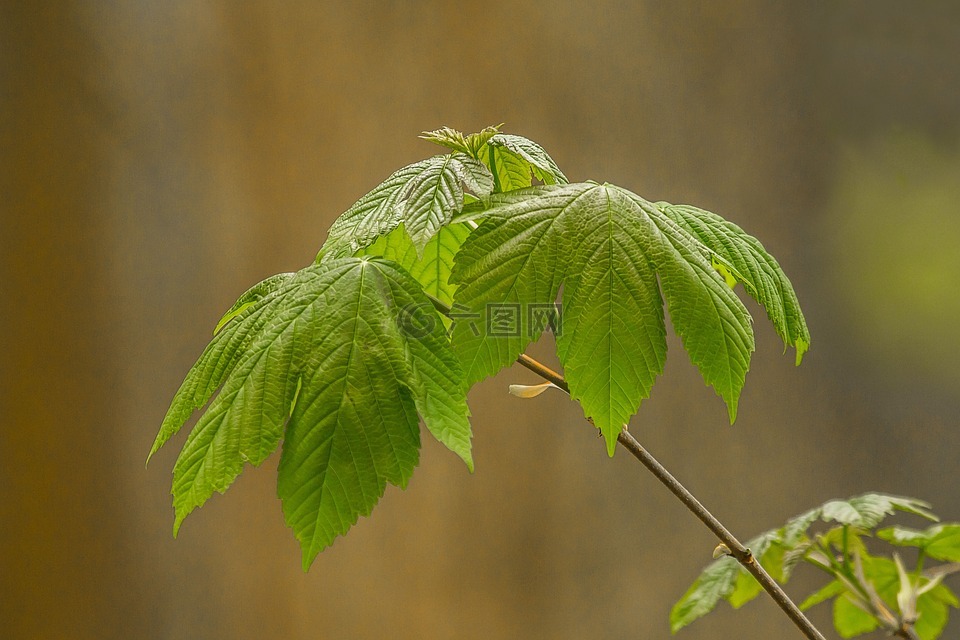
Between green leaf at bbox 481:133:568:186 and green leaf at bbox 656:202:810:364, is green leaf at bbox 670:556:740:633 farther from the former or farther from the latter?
green leaf at bbox 481:133:568:186

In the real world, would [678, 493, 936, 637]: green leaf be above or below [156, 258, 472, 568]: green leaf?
below

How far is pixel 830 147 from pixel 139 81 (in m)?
1.48

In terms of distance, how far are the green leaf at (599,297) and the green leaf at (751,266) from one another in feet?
0.20

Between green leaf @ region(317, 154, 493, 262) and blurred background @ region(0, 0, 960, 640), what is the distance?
1.06 m

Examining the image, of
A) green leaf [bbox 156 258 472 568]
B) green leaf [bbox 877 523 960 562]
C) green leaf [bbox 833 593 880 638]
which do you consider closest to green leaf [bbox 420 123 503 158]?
green leaf [bbox 156 258 472 568]

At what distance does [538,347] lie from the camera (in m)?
1.66

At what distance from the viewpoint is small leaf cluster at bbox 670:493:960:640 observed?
32.4 inches

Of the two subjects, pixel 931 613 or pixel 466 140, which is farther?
pixel 931 613

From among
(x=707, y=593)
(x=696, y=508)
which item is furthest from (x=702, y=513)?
(x=707, y=593)

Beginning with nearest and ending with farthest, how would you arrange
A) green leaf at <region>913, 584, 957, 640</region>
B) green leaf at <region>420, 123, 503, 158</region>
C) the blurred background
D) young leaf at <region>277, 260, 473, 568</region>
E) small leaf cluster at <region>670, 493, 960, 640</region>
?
young leaf at <region>277, 260, 473, 568</region> < green leaf at <region>420, 123, 503, 158</region> < small leaf cluster at <region>670, 493, 960, 640</region> < green leaf at <region>913, 584, 957, 640</region> < the blurred background

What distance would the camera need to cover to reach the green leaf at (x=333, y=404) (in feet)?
1.56

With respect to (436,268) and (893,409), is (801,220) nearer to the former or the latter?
(893,409)

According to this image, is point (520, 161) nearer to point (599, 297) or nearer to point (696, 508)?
point (599, 297)

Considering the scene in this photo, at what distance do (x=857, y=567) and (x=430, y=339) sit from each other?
2.14 ft
